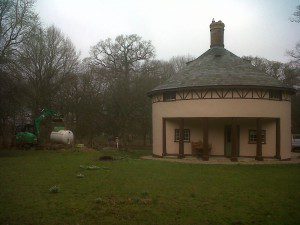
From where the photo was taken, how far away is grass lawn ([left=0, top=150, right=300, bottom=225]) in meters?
9.07

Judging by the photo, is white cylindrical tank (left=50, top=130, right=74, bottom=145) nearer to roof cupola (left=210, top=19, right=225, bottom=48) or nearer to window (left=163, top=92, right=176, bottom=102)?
window (left=163, top=92, right=176, bottom=102)

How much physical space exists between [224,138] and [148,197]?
1554 cm

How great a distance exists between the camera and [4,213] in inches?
363

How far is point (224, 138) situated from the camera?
85.3 ft

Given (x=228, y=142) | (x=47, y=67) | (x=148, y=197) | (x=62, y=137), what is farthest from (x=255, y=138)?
(x=47, y=67)

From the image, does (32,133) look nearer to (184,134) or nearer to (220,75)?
(184,134)

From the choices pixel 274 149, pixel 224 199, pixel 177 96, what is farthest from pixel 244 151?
pixel 224 199

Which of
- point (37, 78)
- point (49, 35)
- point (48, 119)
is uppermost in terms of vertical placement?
point (49, 35)

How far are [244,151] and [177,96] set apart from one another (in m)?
6.33

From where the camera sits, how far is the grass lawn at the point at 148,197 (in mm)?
9070

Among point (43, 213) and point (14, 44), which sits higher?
point (14, 44)

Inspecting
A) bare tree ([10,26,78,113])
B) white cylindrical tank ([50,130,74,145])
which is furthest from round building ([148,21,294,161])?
bare tree ([10,26,78,113])

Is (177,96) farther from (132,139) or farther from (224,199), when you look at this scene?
(132,139)

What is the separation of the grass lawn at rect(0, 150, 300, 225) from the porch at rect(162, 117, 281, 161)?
25.5ft
